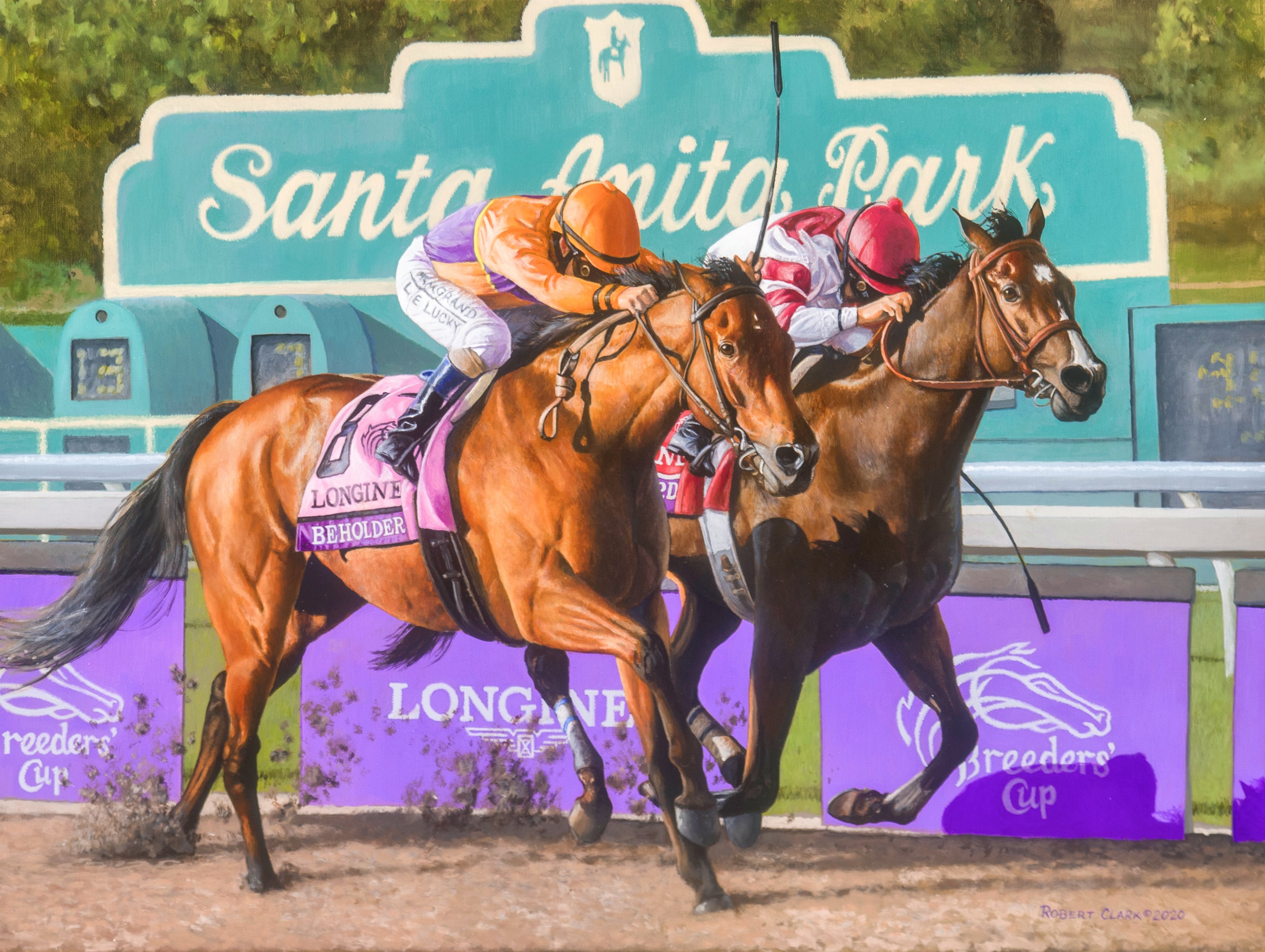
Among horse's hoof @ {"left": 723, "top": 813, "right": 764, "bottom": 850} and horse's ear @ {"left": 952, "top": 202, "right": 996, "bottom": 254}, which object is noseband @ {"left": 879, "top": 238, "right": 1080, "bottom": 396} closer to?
horse's ear @ {"left": 952, "top": 202, "right": 996, "bottom": 254}

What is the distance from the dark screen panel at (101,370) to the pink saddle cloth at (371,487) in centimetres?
125

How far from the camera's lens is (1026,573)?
13.4ft

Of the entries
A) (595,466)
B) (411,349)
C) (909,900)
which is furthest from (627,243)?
(909,900)

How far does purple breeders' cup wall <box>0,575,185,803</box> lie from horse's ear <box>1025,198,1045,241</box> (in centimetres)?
337

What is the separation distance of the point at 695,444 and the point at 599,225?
0.80 m

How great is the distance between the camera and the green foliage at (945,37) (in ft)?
14.6

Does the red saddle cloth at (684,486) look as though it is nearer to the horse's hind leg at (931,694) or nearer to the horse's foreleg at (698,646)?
the horse's foreleg at (698,646)

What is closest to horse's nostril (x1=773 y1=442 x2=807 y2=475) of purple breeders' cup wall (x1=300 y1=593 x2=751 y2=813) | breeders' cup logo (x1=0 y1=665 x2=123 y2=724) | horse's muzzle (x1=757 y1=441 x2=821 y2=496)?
horse's muzzle (x1=757 y1=441 x2=821 y2=496)

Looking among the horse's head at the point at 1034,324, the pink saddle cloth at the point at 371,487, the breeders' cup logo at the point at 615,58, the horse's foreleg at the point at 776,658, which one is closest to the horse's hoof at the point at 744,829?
the horse's foreleg at the point at 776,658

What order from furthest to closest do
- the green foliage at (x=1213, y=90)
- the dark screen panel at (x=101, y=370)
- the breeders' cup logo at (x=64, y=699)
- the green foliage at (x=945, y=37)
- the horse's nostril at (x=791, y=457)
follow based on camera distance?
the dark screen panel at (x=101, y=370), the breeders' cup logo at (x=64, y=699), the green foliage at (x=945, y=37), the green foliage at (x=1213, y=90), the horse's nostril at (x=791, y=457)

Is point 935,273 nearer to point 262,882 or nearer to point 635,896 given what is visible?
point 635,896

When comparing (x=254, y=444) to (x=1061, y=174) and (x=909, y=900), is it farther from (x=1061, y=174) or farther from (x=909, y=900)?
(x=1061, y=174)

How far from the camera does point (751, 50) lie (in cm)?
452
